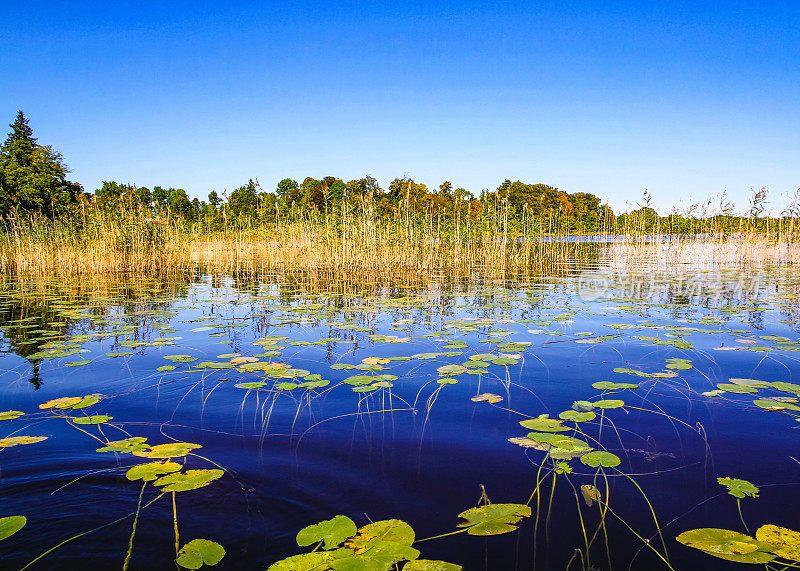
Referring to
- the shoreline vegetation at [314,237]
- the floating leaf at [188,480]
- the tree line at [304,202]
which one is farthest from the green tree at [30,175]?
the floating leaf at [188,480]

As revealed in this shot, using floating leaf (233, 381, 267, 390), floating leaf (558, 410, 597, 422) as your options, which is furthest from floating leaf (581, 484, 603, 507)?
floating leaf (233, 381, 267, 390)

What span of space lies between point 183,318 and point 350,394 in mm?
3906

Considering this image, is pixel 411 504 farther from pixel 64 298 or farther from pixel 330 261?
pixel 330 261

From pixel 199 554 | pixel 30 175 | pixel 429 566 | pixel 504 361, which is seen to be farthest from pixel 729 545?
pixel 30 175

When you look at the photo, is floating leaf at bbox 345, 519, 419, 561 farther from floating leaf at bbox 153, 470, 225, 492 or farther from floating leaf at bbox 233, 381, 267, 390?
floating leaf at bbox 233, 381, 267, 390

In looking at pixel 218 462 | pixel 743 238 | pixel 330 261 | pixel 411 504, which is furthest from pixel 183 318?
pixel 743 238

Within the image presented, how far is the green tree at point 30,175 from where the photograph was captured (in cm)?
2838

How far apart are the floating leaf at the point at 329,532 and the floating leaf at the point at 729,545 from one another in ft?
3.86

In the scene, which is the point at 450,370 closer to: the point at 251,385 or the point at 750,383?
the point at 251,385

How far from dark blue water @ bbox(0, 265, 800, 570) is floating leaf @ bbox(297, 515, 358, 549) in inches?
3.3

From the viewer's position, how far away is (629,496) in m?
1.89

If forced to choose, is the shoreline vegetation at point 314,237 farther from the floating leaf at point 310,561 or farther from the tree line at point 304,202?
the floating leaf at point 310,561

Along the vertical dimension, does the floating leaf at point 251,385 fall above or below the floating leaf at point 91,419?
above

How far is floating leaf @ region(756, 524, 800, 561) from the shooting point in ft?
4.78
